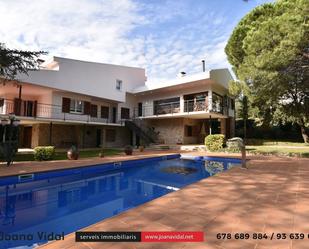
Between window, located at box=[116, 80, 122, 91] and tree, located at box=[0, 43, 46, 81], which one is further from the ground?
window, located at box=[116, 80, 122, 91]

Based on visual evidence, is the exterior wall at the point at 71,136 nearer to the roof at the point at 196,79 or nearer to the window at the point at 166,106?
the window at the point at 166,106

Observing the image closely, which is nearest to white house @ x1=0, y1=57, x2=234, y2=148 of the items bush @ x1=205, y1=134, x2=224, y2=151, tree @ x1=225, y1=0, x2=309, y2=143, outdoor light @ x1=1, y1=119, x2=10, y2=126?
bush @ x1=205, y1=134, x2=224, y2=151

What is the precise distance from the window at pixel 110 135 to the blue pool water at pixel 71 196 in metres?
10.7

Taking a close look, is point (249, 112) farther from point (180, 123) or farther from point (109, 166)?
point (109, 166)

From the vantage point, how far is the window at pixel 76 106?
17723 millimetres

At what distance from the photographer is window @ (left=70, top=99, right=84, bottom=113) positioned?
1772cm

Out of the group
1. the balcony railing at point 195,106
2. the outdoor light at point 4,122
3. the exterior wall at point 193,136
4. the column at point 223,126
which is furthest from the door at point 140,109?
the outdoor light at point 4,122

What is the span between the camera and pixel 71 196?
6410 millimetres

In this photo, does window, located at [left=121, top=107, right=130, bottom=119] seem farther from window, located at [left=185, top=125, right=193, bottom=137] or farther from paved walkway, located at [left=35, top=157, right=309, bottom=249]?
paved walkway, located at [left=35, top=157, right=309, bottom=249]

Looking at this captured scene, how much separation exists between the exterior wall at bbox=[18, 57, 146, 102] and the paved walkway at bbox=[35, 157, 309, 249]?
42.9 ft

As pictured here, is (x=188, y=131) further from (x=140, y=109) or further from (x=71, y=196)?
(x=71, y=196)

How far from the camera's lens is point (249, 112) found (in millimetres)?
21891

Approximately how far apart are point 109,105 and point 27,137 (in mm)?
7910

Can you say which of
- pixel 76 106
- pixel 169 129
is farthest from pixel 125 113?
pixel 76 106
